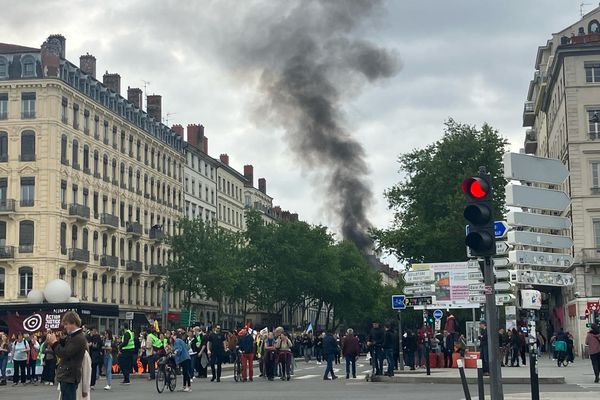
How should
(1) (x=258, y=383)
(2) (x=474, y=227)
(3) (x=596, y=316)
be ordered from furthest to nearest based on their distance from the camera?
(3) (x=596, y=316) → (1) (x=258, y=383) → (2) (x=474, y=227)

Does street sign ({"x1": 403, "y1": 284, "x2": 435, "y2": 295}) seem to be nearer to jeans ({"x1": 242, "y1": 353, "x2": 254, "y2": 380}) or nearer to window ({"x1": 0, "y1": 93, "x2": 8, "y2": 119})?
jeans ({"x1": 242, "y1": 353, "x2": 254, "y2": 380})

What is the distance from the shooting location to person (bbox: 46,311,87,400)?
1201 centimetres

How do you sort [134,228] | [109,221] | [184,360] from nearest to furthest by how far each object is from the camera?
[184,360] < [109,221] < [134,228]

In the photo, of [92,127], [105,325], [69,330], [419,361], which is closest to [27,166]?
[92,127]

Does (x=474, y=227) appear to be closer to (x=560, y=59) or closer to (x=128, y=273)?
(x=560, y=59)

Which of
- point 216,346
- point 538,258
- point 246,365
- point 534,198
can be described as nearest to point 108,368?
point 216,346

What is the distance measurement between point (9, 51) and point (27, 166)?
8.74 meters

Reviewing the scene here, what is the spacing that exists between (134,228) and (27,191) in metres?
15.8

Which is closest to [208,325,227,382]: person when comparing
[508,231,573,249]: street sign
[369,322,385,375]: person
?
[369,322,385,375]: person

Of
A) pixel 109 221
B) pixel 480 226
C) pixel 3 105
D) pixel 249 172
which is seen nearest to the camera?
pixel 480 226

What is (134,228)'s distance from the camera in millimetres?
79688

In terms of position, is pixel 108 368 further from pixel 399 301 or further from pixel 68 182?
pixel 68 182

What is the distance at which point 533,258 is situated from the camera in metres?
13.6

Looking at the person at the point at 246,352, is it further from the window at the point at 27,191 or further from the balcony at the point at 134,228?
the balcony at the point at 134,228
